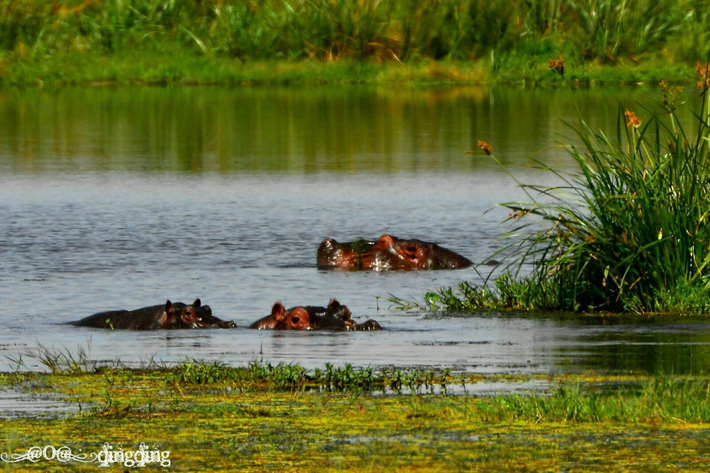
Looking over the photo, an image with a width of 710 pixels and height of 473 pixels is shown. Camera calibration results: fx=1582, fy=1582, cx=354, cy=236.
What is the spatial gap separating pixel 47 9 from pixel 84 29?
1148 millimetres

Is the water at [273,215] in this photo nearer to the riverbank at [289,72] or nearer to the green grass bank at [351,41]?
the riverbank at [289,72]

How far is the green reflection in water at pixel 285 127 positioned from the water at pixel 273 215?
0.07m

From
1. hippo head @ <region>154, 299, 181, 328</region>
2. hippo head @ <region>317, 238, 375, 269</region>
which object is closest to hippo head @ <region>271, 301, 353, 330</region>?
hippo head @ <region>154, 299, 181, 328</region>

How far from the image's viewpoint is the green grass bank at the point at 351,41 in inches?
1319

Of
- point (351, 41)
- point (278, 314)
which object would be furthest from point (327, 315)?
point (351, 41)

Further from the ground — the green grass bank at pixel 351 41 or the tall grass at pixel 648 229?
the green grass bank at pixel 351 41

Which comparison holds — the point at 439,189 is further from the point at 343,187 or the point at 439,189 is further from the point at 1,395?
the point at 1,395

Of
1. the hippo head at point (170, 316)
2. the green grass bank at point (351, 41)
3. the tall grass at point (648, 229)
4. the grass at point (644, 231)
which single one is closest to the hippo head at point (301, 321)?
the hippo head at point (170, 316)

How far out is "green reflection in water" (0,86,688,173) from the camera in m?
22.2

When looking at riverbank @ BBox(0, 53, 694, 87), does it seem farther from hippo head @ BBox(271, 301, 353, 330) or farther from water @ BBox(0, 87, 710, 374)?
hippo head @ BBox(271, 301, 353, 330)

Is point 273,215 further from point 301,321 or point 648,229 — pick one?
point 648,229
